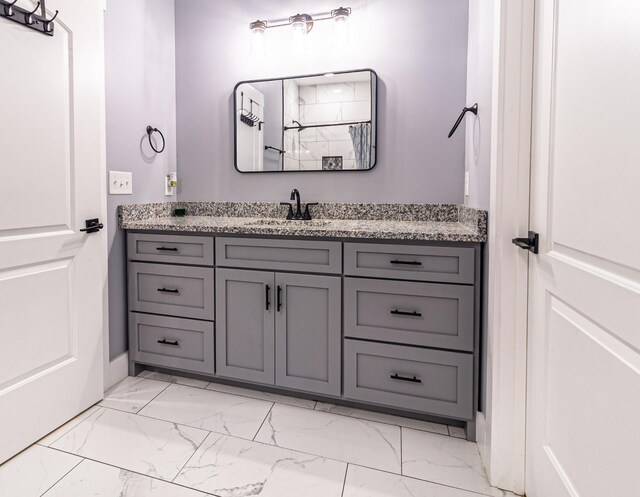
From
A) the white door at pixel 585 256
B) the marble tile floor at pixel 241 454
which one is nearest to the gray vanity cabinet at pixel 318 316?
the marble tile floor at pixel 241 454

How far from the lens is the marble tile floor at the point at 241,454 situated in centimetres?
131

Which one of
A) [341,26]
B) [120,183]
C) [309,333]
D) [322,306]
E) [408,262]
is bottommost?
[309,333]

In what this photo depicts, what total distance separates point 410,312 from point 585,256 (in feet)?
2.57

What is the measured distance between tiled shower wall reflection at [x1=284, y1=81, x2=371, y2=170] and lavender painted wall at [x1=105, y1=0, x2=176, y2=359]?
803 mm

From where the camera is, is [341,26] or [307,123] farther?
[307,123]

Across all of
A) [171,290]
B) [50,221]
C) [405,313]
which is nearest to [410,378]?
[405,313]

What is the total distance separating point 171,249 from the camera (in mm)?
1978

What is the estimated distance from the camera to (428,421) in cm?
173

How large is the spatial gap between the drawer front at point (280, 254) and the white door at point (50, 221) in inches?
24.6

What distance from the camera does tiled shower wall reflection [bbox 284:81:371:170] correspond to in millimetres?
2211

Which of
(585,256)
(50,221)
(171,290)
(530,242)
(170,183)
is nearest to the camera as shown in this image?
(585,256)

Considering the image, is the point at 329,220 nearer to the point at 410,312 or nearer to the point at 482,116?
the point at 410,312

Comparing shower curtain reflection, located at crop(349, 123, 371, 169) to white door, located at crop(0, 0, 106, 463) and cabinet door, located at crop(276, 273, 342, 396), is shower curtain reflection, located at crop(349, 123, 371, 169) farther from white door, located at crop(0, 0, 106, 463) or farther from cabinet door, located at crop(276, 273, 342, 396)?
white door, located at crop(0, 0, 106, 463)

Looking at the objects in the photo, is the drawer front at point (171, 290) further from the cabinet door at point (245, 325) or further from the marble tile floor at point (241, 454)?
the marble tile floor at point (241, 454)
